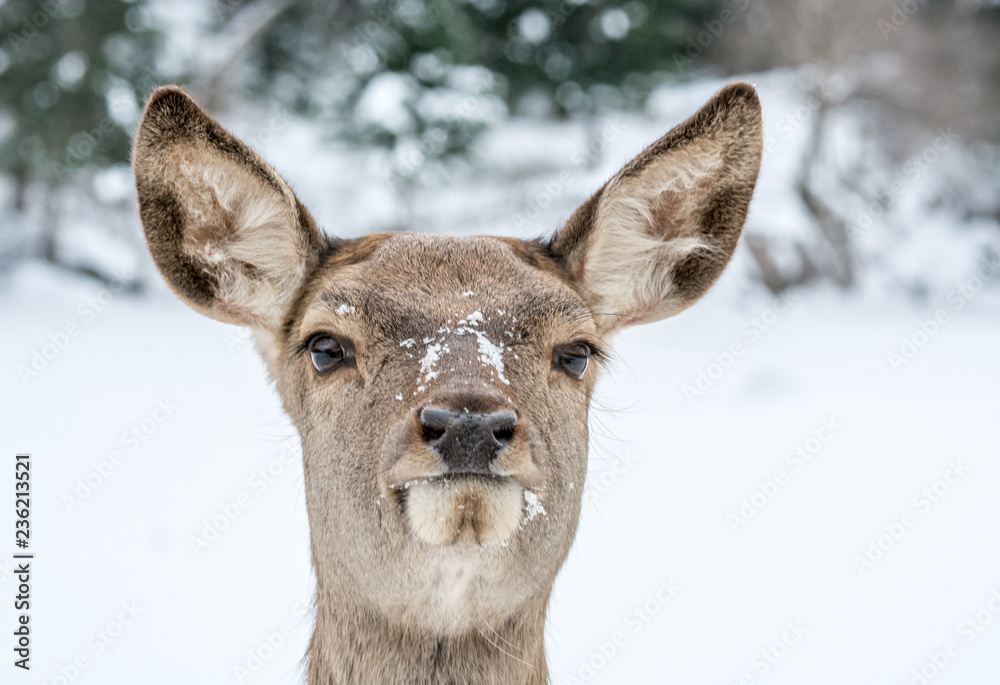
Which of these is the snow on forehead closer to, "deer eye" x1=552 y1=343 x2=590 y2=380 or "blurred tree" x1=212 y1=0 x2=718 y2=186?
"deer eye" x1=552 y1=343 x2=590 y2=380

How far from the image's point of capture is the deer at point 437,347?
271 centimetres

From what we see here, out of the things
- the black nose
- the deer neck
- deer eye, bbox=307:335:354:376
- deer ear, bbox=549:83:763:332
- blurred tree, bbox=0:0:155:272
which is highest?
blurred tree, bbox=0:0:155:272

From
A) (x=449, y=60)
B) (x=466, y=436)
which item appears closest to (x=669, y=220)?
(x=466, y=436)

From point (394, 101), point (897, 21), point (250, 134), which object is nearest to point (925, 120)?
point (897, 21)

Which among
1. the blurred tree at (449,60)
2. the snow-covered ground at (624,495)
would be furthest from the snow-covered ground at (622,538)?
the blurred tree at (449,60)

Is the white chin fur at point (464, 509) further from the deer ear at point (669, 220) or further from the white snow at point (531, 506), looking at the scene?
the deer ear at point (669, 220)

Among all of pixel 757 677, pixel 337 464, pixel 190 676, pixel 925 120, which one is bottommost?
pixel 757 677

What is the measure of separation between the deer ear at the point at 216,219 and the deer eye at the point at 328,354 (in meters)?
0.46

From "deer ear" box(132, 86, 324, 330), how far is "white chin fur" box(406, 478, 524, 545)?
1364 mm

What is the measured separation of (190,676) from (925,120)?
18589 mm

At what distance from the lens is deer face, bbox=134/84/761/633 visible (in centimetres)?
268

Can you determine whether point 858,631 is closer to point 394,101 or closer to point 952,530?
point 952,530

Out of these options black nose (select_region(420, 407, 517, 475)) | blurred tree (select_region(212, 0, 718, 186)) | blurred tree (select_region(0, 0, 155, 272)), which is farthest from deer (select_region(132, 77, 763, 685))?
blurred tree (select_region(0, 0, 155, 272))

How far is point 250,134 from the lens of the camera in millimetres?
15641
